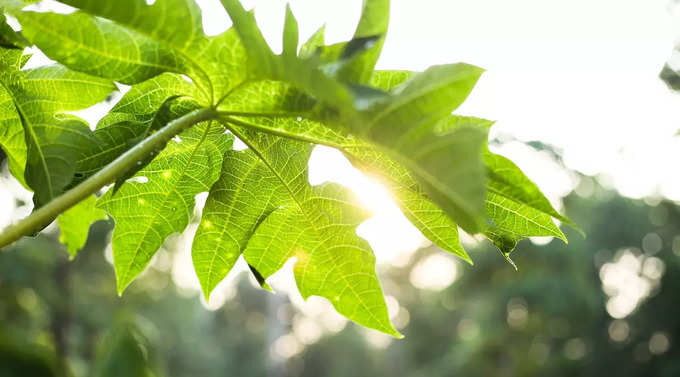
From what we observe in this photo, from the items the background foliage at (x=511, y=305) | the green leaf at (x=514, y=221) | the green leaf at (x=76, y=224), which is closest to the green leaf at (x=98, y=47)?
the green leaf at (x=76, y=224)

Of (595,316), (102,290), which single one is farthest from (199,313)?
(595,316)

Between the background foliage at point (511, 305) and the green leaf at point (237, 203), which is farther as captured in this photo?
the background foliage at point (511, 305)

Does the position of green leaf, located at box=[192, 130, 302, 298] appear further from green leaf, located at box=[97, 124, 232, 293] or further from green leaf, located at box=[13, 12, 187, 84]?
green leaf, located at box=[13, 12, 187, 84]

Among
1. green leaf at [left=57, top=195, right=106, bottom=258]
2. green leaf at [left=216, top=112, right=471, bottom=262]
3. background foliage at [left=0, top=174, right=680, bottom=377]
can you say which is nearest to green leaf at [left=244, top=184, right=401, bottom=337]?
green leaf at [left=216, top=112, right=471, bottom=262]

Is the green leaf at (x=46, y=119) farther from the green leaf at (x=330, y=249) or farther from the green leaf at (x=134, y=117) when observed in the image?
the green leaf at (x=330, y=249)

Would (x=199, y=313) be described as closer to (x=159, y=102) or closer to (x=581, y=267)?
(x=581, y=267)

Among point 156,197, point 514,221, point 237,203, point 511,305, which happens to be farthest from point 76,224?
point 511,305
